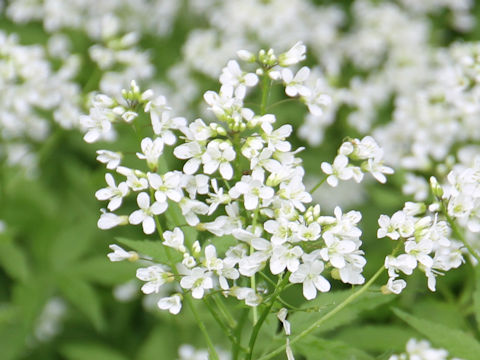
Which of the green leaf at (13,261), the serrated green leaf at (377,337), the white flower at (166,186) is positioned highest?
the white flower at (166,186)

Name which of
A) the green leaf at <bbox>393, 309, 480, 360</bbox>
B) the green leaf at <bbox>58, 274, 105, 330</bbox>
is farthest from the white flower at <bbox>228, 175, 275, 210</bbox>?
the green leaf at <bbox>58, 274, 105, 330</bbox>

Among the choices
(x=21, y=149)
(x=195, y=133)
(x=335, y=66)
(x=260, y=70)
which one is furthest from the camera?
(x=335, y=66)

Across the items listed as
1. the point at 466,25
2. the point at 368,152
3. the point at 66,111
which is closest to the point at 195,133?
the point at 368,152

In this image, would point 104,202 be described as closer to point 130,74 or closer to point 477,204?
point 130,74

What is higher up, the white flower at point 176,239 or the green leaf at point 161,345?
the white flower at point 176,239

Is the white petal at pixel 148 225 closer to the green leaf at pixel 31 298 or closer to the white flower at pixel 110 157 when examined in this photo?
the white flower at pixel 110 157

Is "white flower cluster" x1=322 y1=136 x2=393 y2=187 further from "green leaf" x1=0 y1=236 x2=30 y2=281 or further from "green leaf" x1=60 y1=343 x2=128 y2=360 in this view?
"green leaf" x1=60 y1=343 x2=128 y2=360

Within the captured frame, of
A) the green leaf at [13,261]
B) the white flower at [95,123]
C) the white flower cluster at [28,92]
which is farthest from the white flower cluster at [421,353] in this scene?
the white flower cluster at [28,92]

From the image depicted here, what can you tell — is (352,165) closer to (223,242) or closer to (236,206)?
(236,206)
